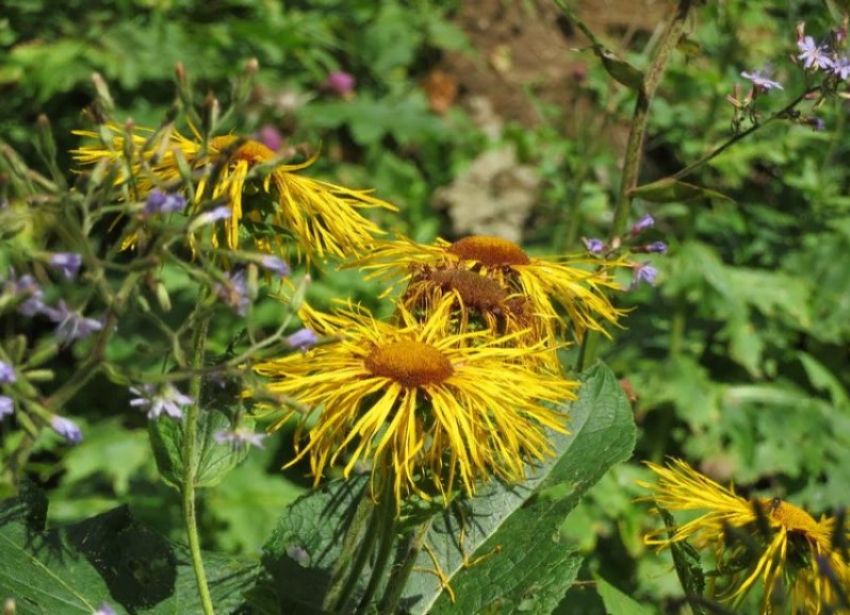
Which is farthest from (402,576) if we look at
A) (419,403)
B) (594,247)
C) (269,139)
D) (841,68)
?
(269,139)

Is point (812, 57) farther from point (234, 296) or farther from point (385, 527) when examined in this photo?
point (234, 296)

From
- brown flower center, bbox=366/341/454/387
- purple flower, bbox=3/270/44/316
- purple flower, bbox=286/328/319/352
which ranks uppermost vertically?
purple flower, bbox=3/270/44/316

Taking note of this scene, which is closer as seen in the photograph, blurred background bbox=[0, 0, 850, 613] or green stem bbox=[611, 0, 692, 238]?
green stem bbox=[611, 0, 692, 238]

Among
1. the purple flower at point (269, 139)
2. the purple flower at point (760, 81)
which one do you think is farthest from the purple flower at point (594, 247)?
the purple flower at point (269, 139)

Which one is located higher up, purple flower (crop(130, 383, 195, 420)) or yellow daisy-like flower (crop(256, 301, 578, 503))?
purple flower (crop(130, 383, 195, 420))

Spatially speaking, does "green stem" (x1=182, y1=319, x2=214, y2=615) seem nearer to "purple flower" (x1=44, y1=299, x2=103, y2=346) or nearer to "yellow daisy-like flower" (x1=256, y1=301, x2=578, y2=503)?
"yellow daisy-like flower" (x1=256, y1=301, x2=578, y2=503)

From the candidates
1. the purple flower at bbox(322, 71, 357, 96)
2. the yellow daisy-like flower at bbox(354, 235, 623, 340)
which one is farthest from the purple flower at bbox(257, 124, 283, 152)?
the yellow daisy-like flower at bbox(354, 235, 623, 340)
